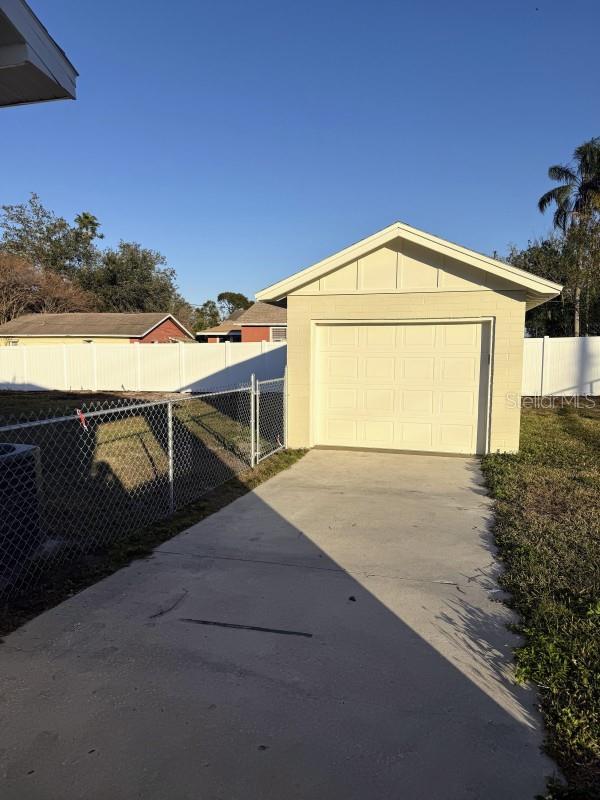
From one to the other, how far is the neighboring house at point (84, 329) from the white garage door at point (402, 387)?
2097cm

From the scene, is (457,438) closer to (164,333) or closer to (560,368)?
(560,368)

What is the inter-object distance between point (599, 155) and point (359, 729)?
90.8 ft

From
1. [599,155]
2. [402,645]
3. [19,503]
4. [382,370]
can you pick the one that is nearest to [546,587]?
[402,645]

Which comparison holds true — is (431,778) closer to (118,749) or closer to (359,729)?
(359,729)

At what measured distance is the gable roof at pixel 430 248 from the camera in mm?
8094

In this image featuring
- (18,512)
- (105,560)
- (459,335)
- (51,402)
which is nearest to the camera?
(18,512)

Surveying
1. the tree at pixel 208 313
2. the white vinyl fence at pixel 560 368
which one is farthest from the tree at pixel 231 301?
the white vinyl fence at pixel 560 368

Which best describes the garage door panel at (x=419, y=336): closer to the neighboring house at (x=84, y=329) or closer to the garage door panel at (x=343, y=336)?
the garage door panel at (x=343, y=336)

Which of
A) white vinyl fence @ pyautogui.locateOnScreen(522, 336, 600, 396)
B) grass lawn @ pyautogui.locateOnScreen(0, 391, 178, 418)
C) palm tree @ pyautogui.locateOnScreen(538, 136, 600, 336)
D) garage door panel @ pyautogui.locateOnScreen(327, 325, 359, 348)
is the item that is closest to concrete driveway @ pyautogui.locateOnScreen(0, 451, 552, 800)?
garage door panel @ pyautogui.locateOnScreen(327, 325, 359, 348)

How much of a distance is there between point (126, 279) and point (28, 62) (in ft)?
135

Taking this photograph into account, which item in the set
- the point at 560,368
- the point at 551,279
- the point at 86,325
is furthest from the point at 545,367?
the point at 86,325

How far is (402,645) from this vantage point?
3113mm

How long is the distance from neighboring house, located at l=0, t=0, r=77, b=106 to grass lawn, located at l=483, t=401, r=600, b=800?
4957mm

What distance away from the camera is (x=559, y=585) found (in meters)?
3.77
